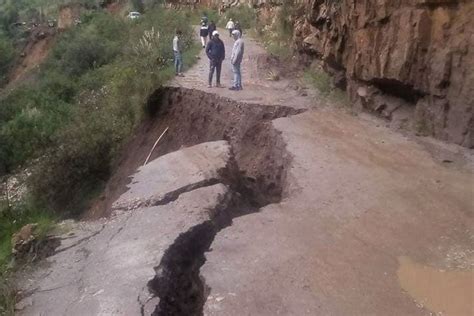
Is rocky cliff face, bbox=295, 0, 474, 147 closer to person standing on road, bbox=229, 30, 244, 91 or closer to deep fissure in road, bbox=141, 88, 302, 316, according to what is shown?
deep fissure in road, bbox=141, 88, 302, 316

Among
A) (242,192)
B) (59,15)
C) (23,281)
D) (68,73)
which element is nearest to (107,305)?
(23,281)

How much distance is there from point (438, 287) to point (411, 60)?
5.54 metres

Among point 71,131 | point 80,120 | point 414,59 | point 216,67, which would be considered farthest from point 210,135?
point 414,59

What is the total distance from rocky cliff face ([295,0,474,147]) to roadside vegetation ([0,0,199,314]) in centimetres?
503

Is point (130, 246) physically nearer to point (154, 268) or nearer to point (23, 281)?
point (154, 268)

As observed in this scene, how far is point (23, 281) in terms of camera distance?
24.1 feet

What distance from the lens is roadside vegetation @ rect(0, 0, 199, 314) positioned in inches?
499

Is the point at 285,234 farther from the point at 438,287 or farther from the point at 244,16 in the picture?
the point at 244,16

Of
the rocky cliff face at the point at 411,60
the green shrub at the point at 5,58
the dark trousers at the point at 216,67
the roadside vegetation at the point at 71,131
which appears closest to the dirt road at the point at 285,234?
the rocky cliff face at the point at 411,60

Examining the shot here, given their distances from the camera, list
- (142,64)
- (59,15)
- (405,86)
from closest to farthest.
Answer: (405,86) → (142,64) → (59,15)

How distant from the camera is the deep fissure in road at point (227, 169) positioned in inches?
245

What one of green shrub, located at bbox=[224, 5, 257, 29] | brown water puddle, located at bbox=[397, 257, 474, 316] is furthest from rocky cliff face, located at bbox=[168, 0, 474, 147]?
green shrub, located at bbox=[224, 5, 257, 29]

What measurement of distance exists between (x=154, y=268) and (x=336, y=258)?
6.11 feet

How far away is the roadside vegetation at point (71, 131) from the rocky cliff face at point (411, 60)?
4881 mm
